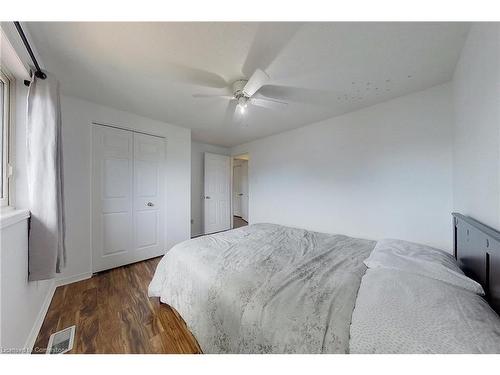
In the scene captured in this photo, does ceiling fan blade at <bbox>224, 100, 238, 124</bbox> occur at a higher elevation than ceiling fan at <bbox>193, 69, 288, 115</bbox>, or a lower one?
higher

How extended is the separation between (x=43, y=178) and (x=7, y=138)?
0.35 m

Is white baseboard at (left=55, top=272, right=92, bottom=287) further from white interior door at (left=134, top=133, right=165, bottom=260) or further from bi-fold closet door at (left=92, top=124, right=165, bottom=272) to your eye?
white interior door at (left=134, top=133, right=165, bottom=260)

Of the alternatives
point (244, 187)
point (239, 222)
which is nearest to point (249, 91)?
point (239, 222)

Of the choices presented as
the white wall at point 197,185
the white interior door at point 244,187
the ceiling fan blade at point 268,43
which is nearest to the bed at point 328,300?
the ceiling fan blade at point 268,43

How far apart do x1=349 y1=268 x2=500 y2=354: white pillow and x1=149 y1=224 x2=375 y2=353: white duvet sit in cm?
9

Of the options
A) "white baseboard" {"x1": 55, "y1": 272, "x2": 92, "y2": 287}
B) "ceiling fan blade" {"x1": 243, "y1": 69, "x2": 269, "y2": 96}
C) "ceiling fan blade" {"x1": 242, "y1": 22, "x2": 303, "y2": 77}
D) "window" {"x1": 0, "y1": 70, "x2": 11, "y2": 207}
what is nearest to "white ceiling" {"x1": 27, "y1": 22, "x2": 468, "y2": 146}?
"ceiling fan blade" {"x1": 242, "y1": 22, "x2": 303, "y2": 77}

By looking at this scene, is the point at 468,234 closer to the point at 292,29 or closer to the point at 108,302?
the point at 292,29

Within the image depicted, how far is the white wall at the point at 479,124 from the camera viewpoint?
34.4 inches

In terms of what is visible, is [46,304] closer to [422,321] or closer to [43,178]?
[43,178]

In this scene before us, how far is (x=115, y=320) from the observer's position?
4.71ft

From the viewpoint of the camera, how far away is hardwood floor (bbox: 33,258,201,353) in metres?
1.21

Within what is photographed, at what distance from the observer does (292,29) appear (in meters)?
1.12
